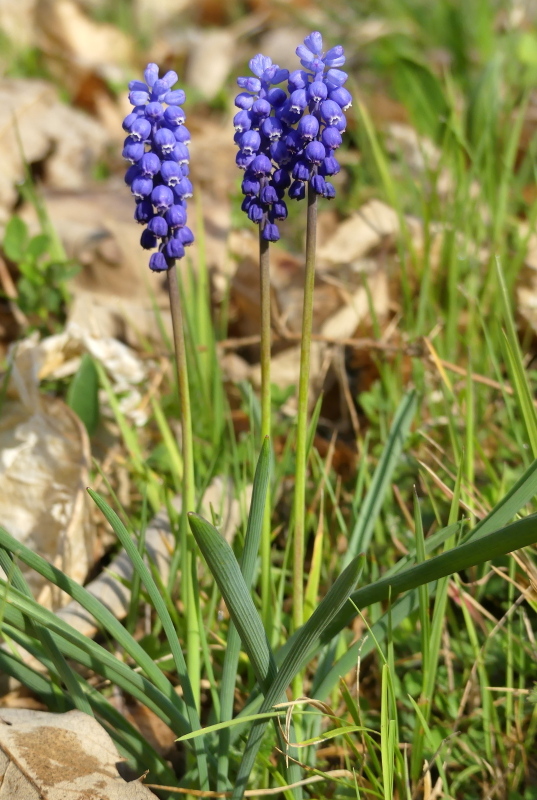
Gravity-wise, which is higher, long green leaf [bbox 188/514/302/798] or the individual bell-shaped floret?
the individual bell-shaped floret

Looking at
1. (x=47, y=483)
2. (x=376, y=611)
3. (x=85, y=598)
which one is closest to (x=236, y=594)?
(x=85, y=598)

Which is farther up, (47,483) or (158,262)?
(158,262)

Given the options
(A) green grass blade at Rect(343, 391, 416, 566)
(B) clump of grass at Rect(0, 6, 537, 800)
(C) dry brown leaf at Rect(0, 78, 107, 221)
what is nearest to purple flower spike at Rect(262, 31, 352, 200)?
(B) clump of grass at Rect(0, 6, 537, 800)

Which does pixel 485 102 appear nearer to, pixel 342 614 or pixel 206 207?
pixel 206 207

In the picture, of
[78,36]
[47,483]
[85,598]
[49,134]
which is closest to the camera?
[85,598]

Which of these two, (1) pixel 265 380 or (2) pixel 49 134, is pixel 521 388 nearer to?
(1) pixel 265 380

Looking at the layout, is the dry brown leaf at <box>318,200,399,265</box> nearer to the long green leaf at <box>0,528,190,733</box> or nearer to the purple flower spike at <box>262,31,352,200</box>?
the purple flower spike at <box>262,31,352,200</box>
